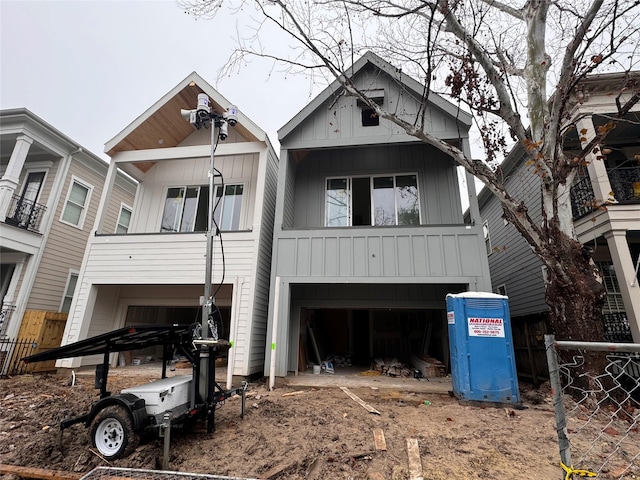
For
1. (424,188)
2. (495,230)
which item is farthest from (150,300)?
(495,230)

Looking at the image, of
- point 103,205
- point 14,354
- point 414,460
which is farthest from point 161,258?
point 414,460

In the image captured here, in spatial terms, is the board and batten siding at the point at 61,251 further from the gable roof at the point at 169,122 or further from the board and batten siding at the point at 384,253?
the board and batten siding at the point at 384,253

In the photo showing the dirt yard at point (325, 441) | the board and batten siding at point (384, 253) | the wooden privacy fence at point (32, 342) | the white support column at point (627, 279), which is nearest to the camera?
the dirt yard at point (325, 441)

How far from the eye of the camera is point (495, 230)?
13.3 m

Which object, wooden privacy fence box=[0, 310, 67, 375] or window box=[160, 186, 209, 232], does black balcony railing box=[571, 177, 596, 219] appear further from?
wooden privacy fence box=[0, 310, 67, 375]

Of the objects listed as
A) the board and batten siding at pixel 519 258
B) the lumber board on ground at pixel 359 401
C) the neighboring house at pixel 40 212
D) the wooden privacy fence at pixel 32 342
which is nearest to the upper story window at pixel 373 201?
the board and batten siding at pixel 519 258

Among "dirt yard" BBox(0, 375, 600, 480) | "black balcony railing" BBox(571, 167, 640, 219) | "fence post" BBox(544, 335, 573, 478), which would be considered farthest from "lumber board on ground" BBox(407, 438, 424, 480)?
"black balcony railing" BBox(571, 167, 640, 219)

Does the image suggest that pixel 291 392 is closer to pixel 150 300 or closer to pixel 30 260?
pixel 150 300

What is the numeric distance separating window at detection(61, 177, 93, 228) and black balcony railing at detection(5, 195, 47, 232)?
2.40 feet

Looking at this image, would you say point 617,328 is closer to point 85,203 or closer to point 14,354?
point 14,354

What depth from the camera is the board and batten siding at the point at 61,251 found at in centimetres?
1023

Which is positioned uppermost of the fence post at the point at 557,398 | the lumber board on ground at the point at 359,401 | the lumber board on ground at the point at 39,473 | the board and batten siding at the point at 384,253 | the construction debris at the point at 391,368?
the board and batten siding at the point at 384,253

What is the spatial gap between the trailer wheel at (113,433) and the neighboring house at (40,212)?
8810 mm

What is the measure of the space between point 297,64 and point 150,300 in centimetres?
808
